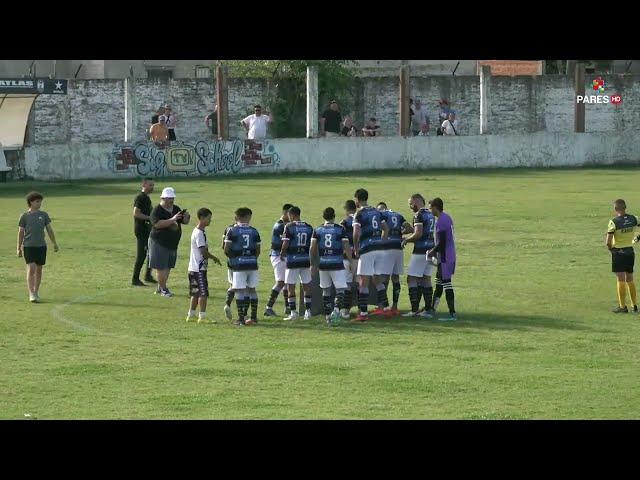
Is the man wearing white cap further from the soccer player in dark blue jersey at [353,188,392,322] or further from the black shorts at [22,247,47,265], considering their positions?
the soccer player in dark blue jersey at [353,188,392,322]

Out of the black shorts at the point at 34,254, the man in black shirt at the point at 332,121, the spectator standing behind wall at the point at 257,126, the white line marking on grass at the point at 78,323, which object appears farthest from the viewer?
the man in black shirt at the point at 332,121

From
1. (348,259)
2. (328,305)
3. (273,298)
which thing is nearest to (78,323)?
(273,298)

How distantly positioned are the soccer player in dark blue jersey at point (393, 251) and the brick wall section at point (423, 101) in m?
29.1

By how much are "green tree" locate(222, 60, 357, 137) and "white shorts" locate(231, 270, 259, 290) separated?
103 ft

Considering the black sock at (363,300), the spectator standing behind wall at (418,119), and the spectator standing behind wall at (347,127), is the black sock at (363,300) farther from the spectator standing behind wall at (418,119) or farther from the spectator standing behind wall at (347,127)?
the spectator standing behind wall at (418,119)

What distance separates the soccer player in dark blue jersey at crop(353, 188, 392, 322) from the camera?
21938 millimetres

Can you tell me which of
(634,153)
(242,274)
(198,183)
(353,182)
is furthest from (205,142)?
(242,274)

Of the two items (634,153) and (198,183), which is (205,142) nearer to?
(198,183)

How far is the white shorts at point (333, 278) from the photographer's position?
69.8 feet

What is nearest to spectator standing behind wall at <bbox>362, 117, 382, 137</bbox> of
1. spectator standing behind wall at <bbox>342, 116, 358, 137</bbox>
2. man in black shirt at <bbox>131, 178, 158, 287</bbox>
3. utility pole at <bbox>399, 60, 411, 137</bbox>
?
spectator standing behind wall at <bbox>342, 116, 358, 137</bbox>

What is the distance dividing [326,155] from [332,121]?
7.96 feet

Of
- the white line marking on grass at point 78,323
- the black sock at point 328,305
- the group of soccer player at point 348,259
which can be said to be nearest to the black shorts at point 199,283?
the group of soccer player at point 348,259

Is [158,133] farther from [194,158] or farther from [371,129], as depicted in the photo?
[371,129]

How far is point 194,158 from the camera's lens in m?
44.9
